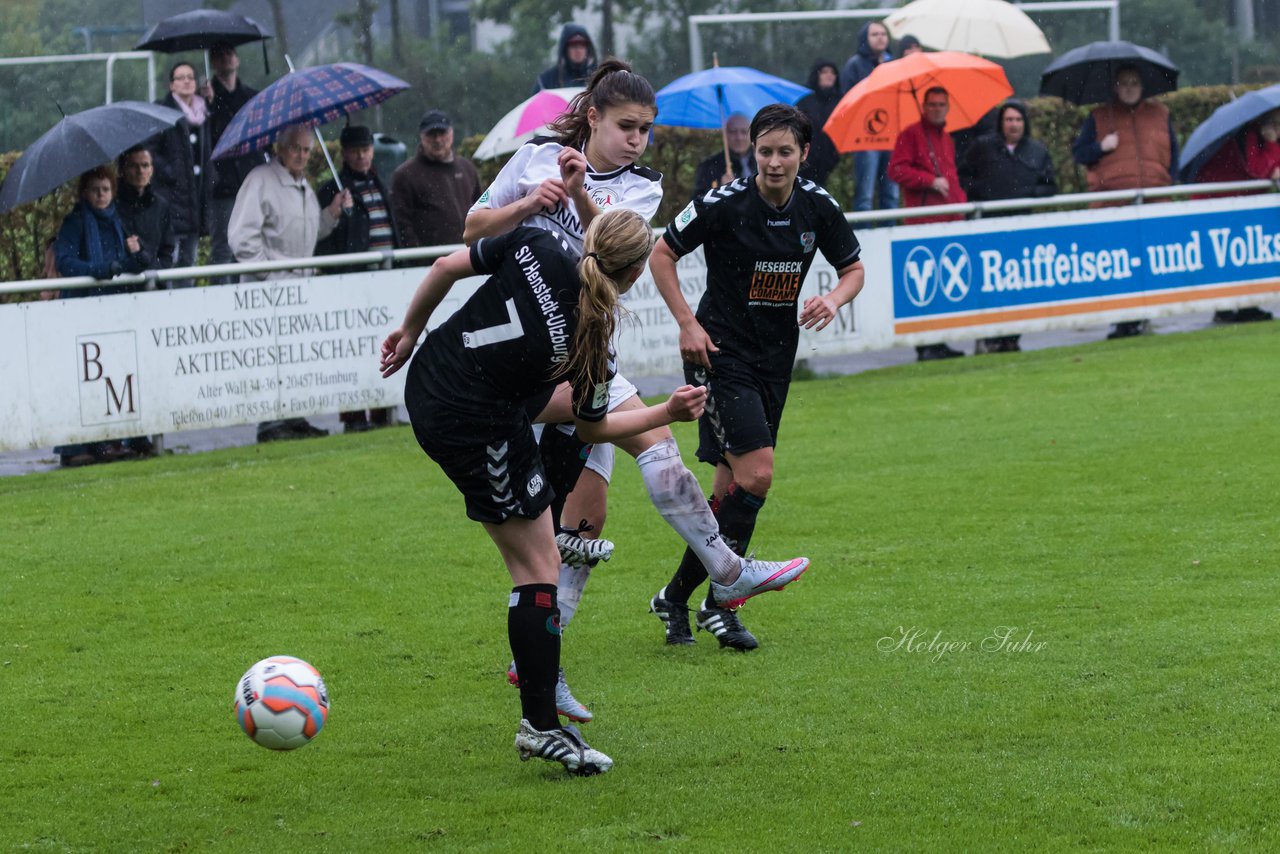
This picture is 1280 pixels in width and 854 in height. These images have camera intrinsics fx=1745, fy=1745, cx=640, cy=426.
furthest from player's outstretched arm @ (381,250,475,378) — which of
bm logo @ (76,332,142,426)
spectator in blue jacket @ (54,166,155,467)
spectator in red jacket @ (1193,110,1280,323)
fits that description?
spectator in red jacket @ (1193,110,1280,323)

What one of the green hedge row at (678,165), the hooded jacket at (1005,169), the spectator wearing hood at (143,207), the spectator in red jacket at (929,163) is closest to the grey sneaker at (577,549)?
the spectator wearing hood at (143,207)

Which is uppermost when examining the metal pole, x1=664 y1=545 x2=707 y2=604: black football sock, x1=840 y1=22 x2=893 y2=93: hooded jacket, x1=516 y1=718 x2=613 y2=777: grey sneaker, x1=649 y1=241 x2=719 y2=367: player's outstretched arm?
the metal pole

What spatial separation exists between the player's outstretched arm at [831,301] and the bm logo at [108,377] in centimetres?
589

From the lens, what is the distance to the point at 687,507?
6.18m

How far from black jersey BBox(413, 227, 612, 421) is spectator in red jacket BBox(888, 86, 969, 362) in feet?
34.1

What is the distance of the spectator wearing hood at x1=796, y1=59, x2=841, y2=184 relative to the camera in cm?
1582

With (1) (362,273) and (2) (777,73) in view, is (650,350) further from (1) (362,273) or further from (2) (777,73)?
(2) (777,73)

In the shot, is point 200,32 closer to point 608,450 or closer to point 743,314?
point 743,314

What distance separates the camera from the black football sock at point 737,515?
21.7ft

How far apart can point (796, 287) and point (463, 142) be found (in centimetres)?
1135

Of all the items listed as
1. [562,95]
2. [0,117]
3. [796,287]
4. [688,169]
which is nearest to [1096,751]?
[796,287]

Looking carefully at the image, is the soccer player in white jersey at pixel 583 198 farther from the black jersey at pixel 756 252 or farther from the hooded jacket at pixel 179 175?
the hooded jacket at pixel 179 175

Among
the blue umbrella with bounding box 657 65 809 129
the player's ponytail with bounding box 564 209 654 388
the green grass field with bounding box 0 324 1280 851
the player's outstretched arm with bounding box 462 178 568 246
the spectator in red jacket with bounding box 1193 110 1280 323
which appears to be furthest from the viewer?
the spectator in red jacket with bounding box 1193 110 1280 323

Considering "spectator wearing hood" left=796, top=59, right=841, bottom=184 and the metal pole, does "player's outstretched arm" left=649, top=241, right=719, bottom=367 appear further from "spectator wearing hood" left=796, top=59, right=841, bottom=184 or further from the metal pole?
the metal pole
